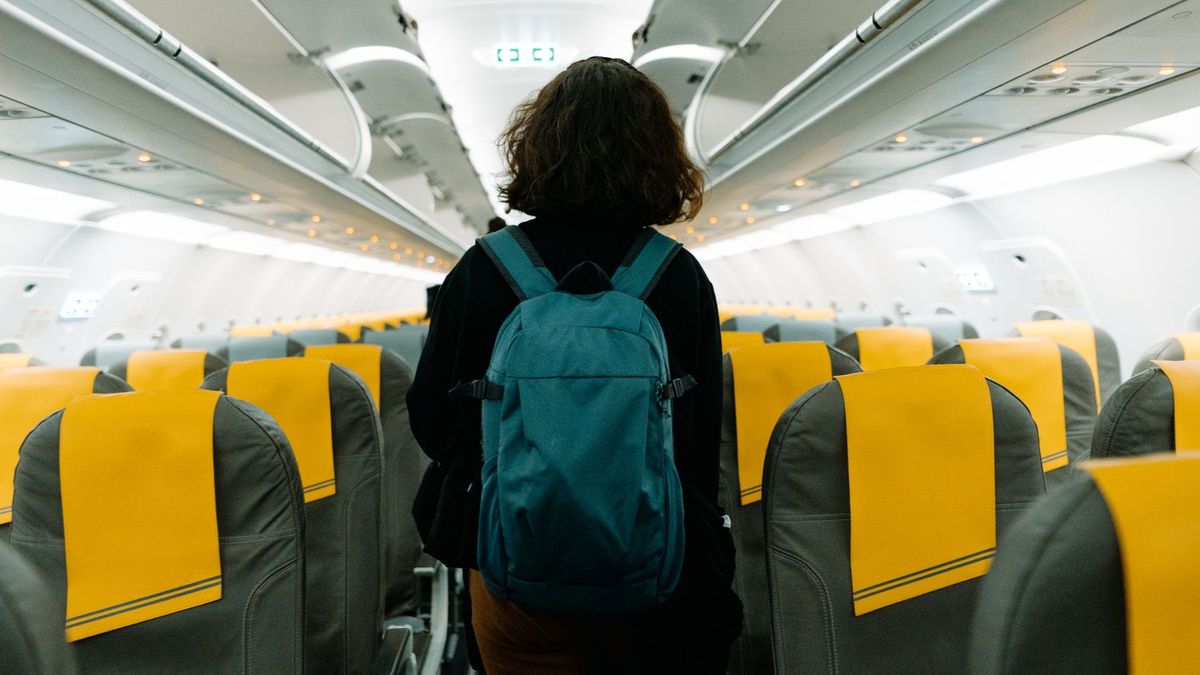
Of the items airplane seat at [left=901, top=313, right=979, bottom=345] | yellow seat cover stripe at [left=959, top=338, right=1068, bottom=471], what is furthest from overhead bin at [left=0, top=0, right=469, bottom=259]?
airplane seat at [left=901, top=313, right=979, bottom=345]

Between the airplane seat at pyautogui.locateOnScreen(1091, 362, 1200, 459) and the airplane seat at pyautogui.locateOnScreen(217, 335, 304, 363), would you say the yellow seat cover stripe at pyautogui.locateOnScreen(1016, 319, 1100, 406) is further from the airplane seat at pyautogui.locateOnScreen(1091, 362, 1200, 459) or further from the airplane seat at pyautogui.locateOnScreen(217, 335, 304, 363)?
the airplane seat at pyautogui.locateOnScreen(217, 335, 304, 363)

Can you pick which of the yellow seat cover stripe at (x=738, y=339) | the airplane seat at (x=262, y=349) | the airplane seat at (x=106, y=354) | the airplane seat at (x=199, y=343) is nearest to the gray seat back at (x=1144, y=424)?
the yellow seat cover stripe at (x=738, y=339)

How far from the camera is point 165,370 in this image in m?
3.57

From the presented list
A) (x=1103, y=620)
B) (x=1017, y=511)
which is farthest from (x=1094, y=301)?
(x=1103, y=620)

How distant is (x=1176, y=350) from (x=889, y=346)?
5.03 ft

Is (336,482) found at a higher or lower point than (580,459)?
lower

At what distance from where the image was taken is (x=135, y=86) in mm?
3799

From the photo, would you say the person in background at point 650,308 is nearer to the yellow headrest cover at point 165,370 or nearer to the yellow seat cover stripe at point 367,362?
the yellow seat cover stripe at point 367,362

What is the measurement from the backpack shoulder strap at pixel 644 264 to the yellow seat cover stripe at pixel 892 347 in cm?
271

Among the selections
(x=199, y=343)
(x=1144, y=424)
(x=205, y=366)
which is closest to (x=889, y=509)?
(x=1144, y=424)

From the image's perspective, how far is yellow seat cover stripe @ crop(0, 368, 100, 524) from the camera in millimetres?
2254

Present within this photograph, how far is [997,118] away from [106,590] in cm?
547

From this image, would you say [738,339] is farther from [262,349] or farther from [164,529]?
[164,529]

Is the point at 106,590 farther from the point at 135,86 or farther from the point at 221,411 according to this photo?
the point at 135,86
